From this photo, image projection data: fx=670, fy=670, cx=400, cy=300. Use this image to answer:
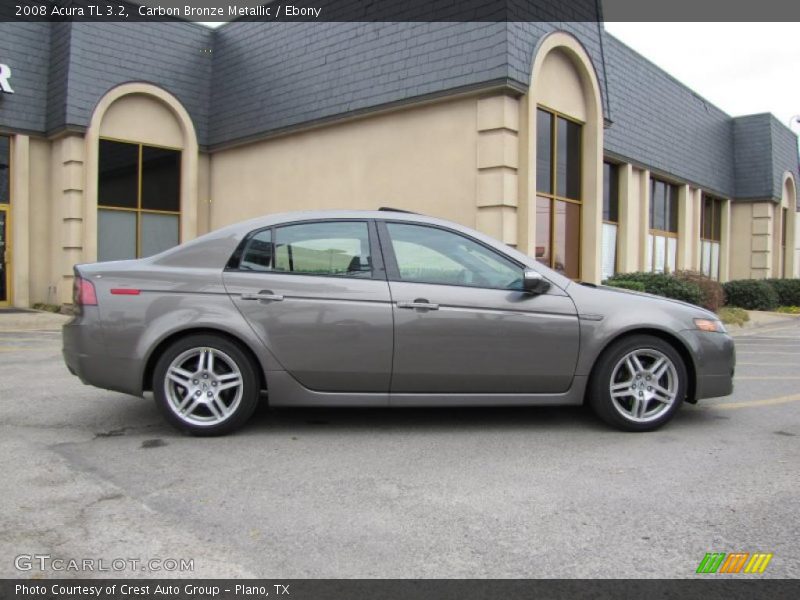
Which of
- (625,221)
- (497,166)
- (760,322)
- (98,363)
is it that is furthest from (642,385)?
(760,322)

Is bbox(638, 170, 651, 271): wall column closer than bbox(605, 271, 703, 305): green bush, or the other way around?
bbox(605, 271, 703, 305): green bush

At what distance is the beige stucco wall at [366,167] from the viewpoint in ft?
37.0

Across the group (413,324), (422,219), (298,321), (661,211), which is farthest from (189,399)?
(661,211)

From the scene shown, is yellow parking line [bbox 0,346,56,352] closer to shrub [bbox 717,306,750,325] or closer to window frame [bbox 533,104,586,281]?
window frame [bbox 533,104,586,281]

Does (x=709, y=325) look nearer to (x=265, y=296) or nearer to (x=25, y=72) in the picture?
(x=265, y=296)

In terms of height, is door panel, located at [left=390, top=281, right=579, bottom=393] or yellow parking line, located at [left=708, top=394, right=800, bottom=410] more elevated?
door panel, located at [left=390, top=281, right=579, bottom=393]

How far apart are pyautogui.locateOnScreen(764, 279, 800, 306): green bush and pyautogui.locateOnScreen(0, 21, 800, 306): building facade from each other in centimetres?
527

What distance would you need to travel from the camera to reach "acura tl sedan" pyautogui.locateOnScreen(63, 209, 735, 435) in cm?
468

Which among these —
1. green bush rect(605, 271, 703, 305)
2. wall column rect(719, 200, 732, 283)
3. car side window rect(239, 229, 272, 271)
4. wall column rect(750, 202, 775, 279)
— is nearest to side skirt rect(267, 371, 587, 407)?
car side window rect(239, 229, 272, 271)

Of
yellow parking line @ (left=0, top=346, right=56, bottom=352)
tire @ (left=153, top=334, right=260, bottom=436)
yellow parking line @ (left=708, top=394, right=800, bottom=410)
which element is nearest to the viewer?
tire @ (left=153, top=334, right=260, bottom=436)

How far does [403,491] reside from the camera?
12.1 feet

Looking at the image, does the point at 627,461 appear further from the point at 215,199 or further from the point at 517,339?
the point at 215,199

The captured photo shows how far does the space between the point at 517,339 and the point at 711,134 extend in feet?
65.8

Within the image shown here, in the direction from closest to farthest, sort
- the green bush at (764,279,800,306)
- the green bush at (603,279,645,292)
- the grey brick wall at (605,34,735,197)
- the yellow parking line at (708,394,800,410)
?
the yellow parking line at (708,394,800,410), the green bush at (603,279,645,292), the grey brick wall at (605,34,735,197), the green bush at (764,279,800,306)
